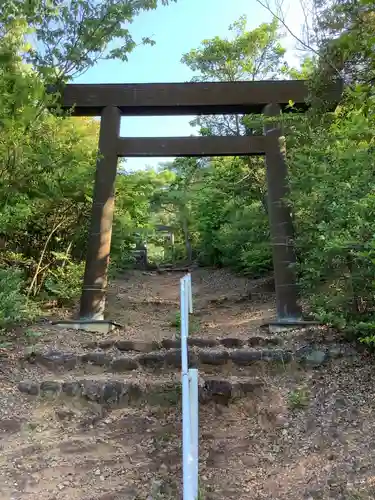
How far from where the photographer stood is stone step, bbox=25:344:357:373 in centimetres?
455

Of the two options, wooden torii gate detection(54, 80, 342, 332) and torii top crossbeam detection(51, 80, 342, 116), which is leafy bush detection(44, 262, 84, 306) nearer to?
wooden torii gate detection(54, 80, 342, 332)

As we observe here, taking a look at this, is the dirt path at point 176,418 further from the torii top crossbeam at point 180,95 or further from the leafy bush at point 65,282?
the torii top crossbeam at point 180,95

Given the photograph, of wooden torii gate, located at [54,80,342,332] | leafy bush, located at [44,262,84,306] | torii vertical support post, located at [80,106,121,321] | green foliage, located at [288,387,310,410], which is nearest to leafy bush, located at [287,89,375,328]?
green foliage, located at [288,387,310,410]

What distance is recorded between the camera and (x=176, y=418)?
376cm

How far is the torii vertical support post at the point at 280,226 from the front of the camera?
627 cm

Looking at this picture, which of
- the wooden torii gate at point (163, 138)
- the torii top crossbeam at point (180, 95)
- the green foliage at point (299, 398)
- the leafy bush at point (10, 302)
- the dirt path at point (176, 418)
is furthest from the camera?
the torii top crossbeam at point (180, 95)

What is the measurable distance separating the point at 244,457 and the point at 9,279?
3.32 m

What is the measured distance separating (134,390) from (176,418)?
0.51 metres

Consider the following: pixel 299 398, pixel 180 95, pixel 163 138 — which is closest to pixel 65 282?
pixel 163 138

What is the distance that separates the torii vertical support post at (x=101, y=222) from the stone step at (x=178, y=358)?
5.17ft

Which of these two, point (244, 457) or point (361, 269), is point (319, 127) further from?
point (244, 457)

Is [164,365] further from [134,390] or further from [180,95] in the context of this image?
[180,95]

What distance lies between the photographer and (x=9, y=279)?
5188mm

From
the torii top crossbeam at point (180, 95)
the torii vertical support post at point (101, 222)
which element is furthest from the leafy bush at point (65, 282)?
the torii top crossbeam at point (180, 95)
